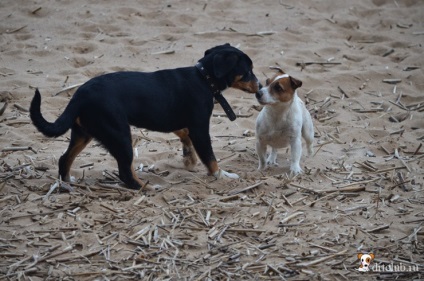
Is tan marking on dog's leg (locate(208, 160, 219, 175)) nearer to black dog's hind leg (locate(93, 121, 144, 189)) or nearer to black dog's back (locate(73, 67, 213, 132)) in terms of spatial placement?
black dog's back (locate(73, 67, 213, 132))

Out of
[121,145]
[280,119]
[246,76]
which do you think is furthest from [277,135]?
[121,145]

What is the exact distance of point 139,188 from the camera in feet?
21.2

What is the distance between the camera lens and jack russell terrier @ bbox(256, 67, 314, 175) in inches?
283

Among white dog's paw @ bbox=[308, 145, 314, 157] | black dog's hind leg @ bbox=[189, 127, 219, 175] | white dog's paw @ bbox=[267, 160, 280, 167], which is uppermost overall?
black dog's hind leg @ bbox=[189, 127, 219, 175]

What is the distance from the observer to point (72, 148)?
21.5 ft

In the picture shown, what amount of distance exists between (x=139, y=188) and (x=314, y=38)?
17.6 ft

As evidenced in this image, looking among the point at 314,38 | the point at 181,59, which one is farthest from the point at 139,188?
the point at 314,38

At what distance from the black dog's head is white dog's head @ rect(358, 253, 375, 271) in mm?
2397

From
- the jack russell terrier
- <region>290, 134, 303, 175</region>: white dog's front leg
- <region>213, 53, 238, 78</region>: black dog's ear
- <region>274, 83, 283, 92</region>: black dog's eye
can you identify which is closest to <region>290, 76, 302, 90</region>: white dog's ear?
the jack russell terrier

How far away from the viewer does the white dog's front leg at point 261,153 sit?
24.2 feet

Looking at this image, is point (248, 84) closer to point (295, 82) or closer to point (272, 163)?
point (295, 82)

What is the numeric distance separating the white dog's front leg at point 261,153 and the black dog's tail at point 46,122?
2126 millimetres

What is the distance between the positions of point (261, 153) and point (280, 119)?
1.35ft

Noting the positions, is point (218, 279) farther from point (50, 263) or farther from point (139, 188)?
point (139, 188)
